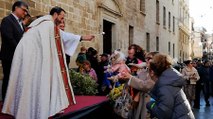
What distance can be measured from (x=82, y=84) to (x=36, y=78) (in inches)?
112

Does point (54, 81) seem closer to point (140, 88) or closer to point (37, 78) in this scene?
point (37, 78)

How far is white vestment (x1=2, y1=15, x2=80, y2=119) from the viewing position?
14.2 feet

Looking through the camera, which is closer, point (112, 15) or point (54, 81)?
point (54, 81)

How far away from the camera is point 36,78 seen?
4383mm

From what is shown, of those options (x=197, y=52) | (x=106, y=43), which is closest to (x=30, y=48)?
(x=106, y=43)

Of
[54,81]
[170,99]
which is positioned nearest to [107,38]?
[54,81]

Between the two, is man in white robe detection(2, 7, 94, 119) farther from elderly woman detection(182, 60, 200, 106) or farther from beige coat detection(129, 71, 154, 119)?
elderly woman detection(182, 60, 200, 106)

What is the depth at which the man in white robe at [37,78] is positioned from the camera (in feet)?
14.2

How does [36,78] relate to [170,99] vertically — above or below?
above

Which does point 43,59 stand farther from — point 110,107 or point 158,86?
point 110,107

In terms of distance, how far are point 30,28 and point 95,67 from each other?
15.0 ft

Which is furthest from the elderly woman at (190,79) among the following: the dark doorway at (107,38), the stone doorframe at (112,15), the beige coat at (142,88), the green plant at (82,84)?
the beige coat at (142,88)

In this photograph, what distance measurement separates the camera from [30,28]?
461 cm

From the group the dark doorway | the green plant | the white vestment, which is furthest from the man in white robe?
the dark doorway
